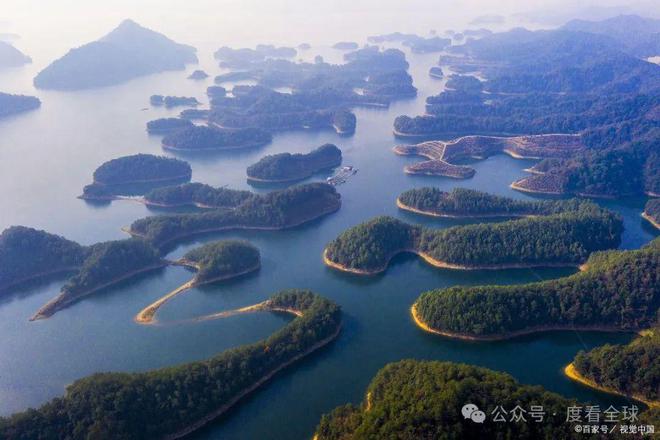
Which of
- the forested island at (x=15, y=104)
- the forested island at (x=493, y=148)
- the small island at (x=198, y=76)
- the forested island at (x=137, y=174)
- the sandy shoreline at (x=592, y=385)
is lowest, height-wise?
the sandy shoreline at (x=592, y=385)

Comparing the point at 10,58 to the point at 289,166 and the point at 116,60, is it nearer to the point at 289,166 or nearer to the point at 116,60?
the point at 116,60

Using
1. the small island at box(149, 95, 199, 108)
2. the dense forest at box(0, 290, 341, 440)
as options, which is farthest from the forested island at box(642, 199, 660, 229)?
the small island at box(149, 95, 199, 108)

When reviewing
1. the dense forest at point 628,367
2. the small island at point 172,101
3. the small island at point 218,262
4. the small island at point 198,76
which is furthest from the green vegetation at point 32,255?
the small island at point 198,76

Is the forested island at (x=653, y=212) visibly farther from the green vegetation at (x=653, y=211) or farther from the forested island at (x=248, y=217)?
the forested island at (x=248, y=217)

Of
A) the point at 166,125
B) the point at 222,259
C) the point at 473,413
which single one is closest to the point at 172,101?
the point at 166,125

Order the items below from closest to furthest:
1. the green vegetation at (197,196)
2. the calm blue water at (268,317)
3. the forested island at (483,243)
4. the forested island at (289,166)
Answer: the calm blue water at (268,317) → the forested island at (483,243) → the green vegetation at (197,196) → the forested island at (289,166)

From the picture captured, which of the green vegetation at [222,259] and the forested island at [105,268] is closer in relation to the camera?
the forested island at [105,268]

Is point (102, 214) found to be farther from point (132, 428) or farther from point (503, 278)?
point (503, 278)

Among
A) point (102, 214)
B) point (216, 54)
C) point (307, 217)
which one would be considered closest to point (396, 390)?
point (307, 217)
